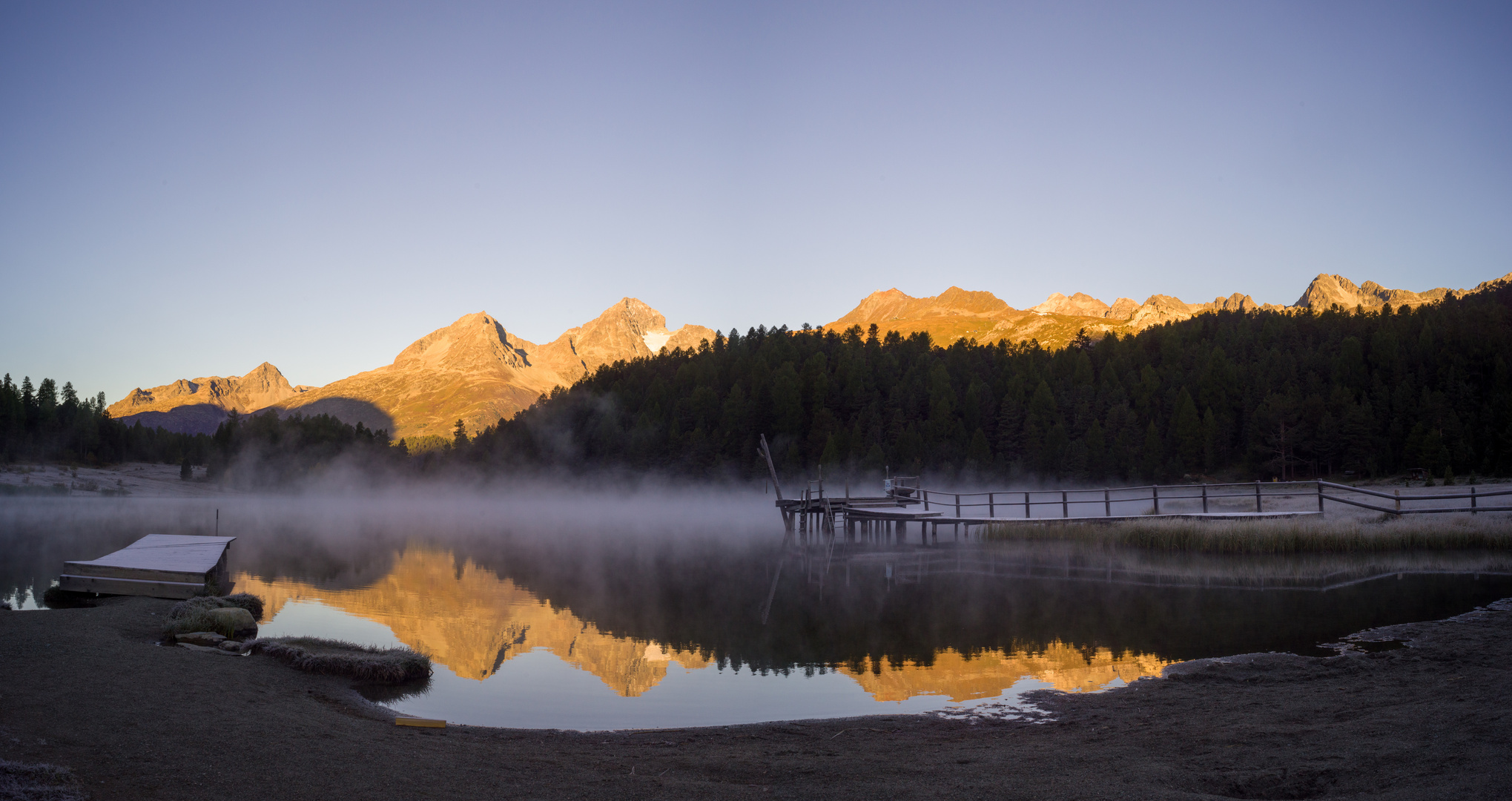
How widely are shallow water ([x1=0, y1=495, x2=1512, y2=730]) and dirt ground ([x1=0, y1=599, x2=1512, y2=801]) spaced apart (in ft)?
5.50

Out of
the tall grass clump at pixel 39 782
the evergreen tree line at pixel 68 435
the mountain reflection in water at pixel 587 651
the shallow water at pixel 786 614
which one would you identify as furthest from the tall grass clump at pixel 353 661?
the evergreen tree line at pixel 68 435

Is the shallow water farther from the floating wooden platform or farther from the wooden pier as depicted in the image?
the wooden pier

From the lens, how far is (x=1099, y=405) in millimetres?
83062

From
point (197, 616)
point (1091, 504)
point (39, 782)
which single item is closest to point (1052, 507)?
point (1091, 504)

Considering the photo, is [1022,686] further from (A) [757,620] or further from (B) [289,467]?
(B) [289,467]

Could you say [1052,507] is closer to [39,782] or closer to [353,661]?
[353,661]

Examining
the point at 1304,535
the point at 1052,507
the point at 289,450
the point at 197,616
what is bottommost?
the point at 1052,507

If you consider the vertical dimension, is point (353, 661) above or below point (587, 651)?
above

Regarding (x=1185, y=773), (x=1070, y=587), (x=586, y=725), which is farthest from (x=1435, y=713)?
(x=1070, y=587)

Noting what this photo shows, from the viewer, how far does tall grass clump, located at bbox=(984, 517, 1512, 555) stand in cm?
2564

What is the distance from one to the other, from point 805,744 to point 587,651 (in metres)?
7.64

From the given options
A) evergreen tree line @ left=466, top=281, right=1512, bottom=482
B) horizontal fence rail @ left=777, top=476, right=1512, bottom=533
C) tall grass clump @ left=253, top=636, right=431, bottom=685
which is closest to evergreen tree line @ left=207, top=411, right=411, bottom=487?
evergreen tree line @ left=466, top=281, right=1512, bottom=482

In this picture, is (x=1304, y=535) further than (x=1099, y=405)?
No

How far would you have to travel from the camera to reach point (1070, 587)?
22.7m
